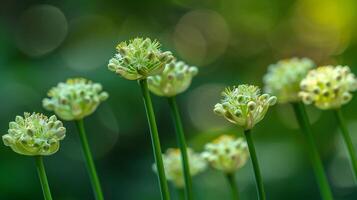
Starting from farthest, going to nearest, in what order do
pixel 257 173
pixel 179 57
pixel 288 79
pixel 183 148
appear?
1. pixel 179 57
2. pixel 288 79
3. pixel 183 148
4. pixel 257 173

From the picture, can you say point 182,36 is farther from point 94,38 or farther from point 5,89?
point 5,89

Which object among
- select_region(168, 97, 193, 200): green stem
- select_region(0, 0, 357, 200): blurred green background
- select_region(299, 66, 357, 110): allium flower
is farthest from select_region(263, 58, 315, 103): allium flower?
select_region(0, 0, 357, 200): blurred green background

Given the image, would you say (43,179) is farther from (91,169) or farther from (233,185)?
(233,185)

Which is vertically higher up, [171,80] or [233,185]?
[171,80]

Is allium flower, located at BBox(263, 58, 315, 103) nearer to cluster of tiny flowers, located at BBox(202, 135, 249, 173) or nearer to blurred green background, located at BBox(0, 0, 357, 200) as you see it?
cluster of tiny flowers, located at BBox(202, 135, 249, 173)

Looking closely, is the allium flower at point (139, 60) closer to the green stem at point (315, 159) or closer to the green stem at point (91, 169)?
the green stem at point (91, 169)

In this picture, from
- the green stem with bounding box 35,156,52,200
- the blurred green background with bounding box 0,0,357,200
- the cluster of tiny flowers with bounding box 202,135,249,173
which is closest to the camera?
the green stem with bounding box 35,156,52,200

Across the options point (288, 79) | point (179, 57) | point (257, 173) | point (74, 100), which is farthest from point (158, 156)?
point (179, 57)
